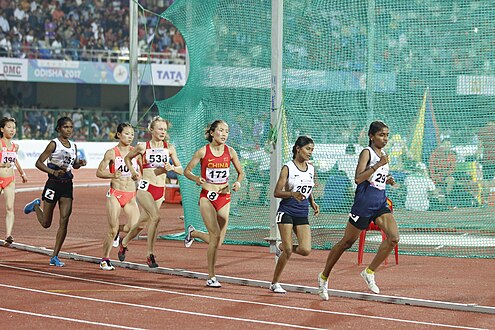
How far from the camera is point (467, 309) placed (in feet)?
32.9

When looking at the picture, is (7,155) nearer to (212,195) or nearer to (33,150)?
(212,195)

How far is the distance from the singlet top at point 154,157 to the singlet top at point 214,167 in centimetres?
139

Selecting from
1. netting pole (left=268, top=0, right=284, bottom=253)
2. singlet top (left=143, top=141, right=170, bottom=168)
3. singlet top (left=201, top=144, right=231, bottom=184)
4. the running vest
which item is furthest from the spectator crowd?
the running vest

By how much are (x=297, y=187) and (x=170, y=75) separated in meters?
33.9

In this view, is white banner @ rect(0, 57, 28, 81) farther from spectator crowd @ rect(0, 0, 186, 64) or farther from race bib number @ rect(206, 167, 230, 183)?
race bib number @ rect(206, 167, 230, 183)

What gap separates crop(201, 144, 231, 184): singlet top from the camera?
11508 mm

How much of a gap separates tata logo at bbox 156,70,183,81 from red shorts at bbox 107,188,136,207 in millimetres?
31189

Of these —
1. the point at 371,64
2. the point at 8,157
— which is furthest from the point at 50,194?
the point at 371,64

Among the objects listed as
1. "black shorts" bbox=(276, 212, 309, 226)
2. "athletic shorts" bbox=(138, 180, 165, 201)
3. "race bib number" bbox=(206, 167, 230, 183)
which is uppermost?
"race bib number" bbox=(206, 167, 230, 183)

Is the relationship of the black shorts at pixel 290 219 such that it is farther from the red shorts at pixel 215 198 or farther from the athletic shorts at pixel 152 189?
the athletic shorts at pixel 152 189

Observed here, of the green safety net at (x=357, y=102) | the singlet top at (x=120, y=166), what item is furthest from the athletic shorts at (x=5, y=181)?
the singlet top at (x=120, y=166)

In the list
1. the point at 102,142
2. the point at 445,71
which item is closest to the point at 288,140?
the point at 445,71

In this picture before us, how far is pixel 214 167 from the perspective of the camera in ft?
37.8

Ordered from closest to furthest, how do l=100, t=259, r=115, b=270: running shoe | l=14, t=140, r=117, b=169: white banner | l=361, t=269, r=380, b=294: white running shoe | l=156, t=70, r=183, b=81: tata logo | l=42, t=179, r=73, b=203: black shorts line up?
l=361, t=269, r=380, b=294: white running shoe → l=100, t=259, r=115, b=270: running shoe → l=42, t=179, r=73, b=203: black shorts → l=14, t=140, r=117, b=169: white banner → l=156, t=70, r=183, b=81: tata logo
